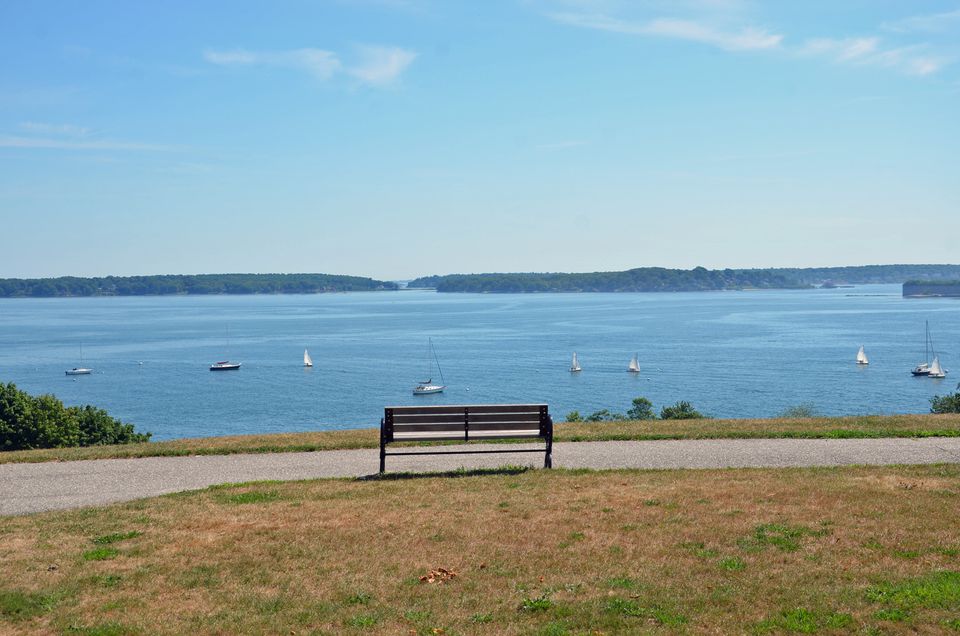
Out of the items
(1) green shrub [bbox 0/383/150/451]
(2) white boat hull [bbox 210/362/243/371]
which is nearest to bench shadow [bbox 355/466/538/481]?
(1) green shrub [bbox 0/383/150/451]

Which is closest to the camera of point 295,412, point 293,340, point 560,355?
point 295,412

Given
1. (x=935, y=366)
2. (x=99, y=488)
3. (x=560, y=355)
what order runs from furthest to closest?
(x=560, y=355)
(x=935, y=366)
(x=99, y=488)

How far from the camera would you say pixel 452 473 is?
12.2 metres

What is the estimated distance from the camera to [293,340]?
466 ft

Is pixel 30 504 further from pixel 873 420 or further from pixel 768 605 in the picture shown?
pixel 873 420

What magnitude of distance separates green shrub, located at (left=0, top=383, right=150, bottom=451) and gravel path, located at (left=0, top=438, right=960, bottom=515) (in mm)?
12708

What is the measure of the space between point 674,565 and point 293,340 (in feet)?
455

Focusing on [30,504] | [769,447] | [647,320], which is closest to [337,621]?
[30,504]

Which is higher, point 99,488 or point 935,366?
point 99,488

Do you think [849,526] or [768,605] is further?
[849,526]

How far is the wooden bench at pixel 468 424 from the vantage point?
1258cm

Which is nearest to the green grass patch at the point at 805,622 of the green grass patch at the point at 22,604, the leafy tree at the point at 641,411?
the green grass patch at the point at 22,604

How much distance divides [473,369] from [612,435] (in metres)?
81.4

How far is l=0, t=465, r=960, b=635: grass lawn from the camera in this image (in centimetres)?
625
